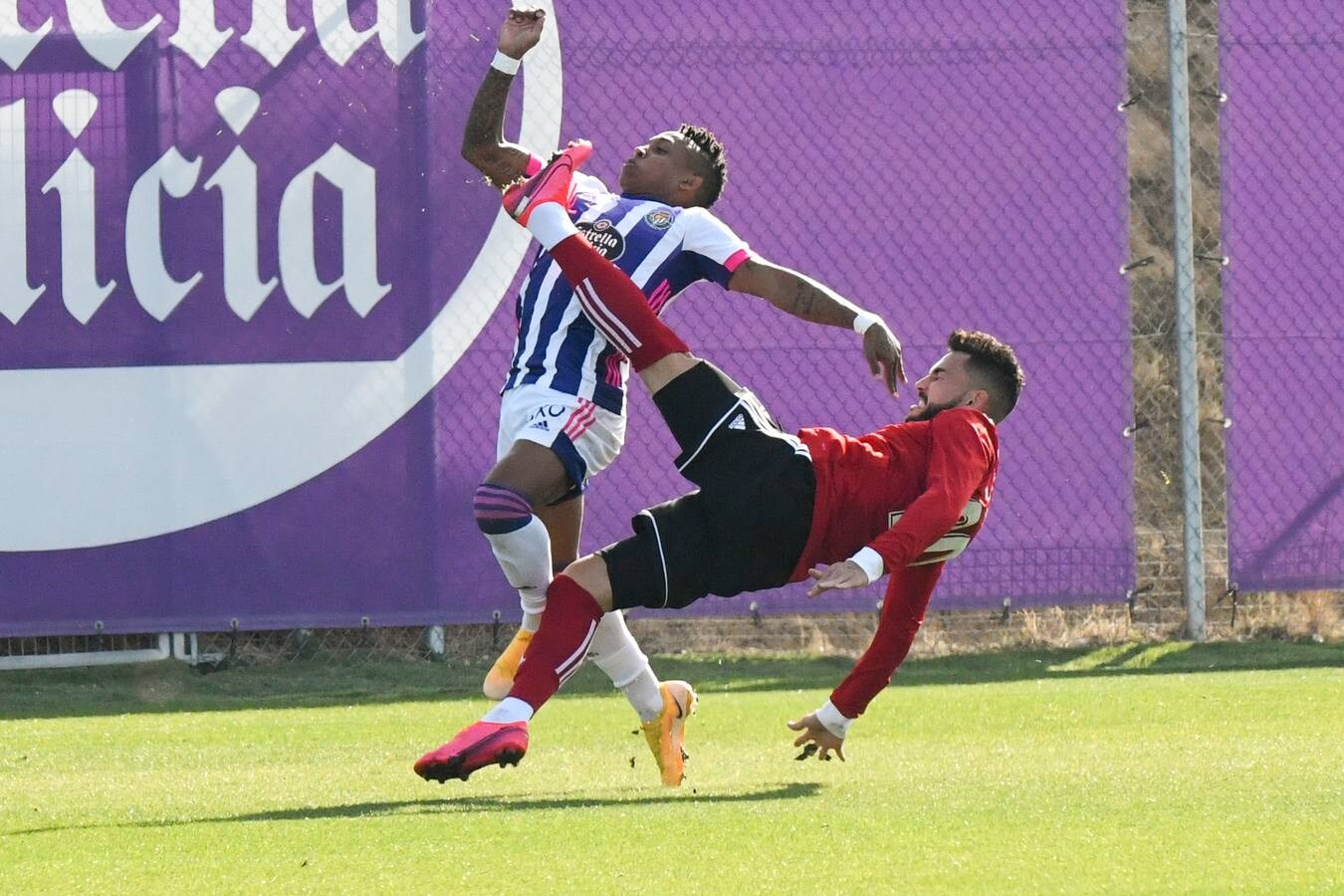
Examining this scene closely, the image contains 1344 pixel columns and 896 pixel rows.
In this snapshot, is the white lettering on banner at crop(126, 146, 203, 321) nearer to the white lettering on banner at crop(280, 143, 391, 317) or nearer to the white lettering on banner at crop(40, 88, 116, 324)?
the white lettering on banner at crop(40, 88, 116, 324)

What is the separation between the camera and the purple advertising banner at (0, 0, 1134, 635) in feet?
26.5

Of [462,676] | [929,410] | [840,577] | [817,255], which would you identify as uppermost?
[817,255]

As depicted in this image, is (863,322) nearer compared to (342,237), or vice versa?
(863,322)

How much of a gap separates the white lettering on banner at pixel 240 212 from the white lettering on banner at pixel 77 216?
0.49 metres

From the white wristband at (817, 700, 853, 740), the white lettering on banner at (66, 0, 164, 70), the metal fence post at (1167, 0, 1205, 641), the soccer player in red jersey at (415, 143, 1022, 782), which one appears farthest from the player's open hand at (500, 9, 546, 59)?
the metal fence post at (1167, 0, 1205, 641)

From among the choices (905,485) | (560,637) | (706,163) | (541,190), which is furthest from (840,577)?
(706,163)

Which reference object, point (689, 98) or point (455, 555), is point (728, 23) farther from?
point (455, 555)

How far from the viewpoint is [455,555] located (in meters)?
8.14

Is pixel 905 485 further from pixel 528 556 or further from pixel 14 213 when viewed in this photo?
pixel 14 213

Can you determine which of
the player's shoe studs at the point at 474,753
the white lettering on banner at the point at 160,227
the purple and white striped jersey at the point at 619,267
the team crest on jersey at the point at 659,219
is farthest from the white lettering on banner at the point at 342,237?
the player's shoe studs at the point at 474,753

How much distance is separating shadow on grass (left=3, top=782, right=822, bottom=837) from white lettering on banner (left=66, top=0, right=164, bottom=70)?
443 cm

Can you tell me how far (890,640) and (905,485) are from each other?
548 mm

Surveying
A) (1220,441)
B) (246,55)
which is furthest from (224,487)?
(1220,441)

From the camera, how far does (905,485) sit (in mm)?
4816
